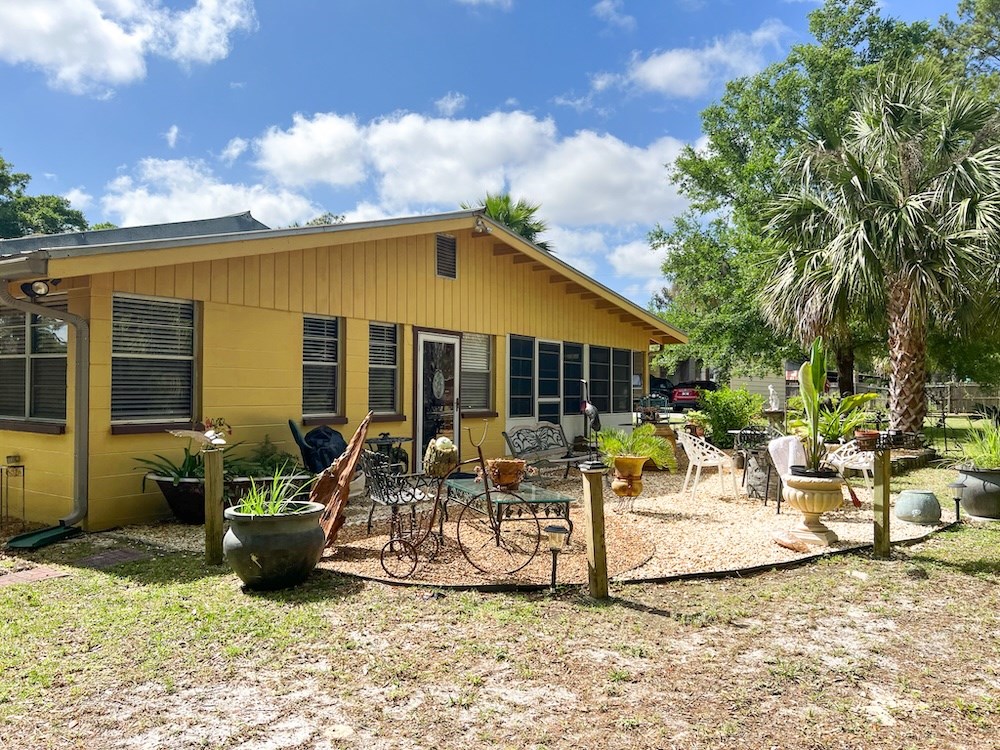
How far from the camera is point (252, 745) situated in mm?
2568

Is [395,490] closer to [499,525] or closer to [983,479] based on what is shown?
[499,525]

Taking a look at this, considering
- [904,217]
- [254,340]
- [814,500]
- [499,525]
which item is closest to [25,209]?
[254,340]

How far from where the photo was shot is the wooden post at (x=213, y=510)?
520cm

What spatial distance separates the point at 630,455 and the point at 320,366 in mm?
3940

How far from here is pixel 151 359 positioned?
6.68 meters

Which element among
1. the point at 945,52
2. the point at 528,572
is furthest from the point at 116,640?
the point at 945,52

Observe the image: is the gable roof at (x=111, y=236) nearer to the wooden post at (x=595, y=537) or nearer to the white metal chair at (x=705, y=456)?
the wooden post at (x=595, y=537)

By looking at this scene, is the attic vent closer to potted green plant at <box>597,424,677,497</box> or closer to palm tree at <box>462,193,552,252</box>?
potted green plant at <box>597,424,677,497</box>

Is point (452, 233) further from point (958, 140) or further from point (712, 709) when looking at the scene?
point (958, 140)

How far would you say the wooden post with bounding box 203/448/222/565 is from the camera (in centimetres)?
520

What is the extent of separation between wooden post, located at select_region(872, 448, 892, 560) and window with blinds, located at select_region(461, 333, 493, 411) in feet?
19.9

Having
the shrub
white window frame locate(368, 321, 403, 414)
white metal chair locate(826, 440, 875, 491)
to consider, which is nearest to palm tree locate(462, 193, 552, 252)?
the shrub

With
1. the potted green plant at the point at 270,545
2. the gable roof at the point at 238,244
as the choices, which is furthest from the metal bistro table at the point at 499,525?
the gable roof at the point at 238,244

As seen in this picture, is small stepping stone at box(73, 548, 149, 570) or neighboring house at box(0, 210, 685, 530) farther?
neighboring house at box(0, 210, 685, 530)
